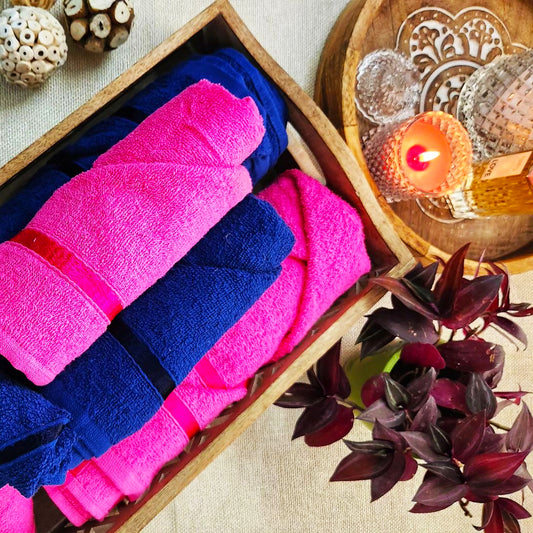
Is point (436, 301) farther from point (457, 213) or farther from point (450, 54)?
point (450, 54)

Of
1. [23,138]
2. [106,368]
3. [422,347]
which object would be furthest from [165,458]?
[23,138]

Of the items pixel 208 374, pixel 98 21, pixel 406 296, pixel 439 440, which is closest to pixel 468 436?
pixel 439 440

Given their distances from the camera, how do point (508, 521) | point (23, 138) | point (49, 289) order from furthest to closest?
point (23, 138) → point (508, 521) → point (49, 289)

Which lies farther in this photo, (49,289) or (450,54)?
(450,54)

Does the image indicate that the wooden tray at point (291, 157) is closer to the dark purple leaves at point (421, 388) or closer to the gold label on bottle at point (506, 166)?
the dark purple leaves at point (421, 388)

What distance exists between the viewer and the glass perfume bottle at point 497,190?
0.67 m

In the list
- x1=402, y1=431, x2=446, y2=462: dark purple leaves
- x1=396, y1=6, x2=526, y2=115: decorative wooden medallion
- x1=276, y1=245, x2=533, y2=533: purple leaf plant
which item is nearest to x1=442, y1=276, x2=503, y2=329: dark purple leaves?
x1=276, y1=245, x2=533, y2=533: purple leaf plant

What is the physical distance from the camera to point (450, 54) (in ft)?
Answer: 2.43

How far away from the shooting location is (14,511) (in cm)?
A: 50

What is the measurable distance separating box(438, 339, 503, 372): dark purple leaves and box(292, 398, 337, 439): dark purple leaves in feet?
0.40

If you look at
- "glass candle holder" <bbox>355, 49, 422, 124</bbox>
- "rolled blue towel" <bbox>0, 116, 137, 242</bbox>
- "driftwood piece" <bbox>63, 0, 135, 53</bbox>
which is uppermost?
"driftwood piece" <bbox>63, 0, 135, 53</bbox>

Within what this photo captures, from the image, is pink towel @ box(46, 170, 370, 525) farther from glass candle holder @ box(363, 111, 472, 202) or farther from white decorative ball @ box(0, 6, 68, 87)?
white decorative ball @ box(0, 6, 68, 87)

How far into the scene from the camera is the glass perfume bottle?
671 mm

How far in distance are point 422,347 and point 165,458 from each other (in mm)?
261
